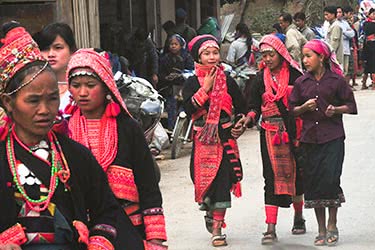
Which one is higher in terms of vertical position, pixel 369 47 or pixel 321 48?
pixel 321 48

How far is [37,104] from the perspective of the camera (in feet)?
10.8

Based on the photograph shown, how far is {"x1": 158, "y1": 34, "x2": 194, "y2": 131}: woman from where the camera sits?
13758 millimetres

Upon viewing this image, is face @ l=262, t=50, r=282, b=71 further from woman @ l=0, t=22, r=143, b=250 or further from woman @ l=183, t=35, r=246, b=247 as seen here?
woman @ l=0, t=22, r=143, b=250

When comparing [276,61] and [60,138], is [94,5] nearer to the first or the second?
[276,61]

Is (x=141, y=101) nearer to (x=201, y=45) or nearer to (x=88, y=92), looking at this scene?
(x=201, y=45)

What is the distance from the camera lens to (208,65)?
755 centimetres

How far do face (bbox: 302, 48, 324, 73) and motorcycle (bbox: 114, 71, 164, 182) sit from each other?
61.5 inches

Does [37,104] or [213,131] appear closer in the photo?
[37,104]

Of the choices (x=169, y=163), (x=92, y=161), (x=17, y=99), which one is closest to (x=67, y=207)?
(x=92, y=161)

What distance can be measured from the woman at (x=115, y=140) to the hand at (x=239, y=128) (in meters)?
2.84

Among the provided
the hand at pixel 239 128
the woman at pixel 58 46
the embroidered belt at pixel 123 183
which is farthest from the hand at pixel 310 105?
the embroidered belt at pixel 123 183

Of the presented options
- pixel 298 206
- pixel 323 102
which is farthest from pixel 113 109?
pixel 298 206

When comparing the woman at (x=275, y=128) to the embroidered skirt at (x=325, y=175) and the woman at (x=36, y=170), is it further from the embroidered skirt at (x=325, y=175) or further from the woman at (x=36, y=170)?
the woman at (x=36, y=170)

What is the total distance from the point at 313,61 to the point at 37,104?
4444 mm
